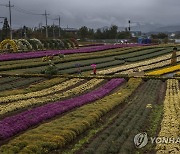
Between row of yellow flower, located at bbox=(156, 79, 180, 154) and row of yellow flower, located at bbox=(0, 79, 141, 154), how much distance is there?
384 centimetres

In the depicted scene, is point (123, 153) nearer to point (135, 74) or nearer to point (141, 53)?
point (135, 74)

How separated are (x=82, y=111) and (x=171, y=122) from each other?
18.2ft

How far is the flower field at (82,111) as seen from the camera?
15.3 meters

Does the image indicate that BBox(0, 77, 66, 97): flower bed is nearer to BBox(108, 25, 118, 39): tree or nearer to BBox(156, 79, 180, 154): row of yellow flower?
BBox(156, 79, 180, 154): row of yellow flower

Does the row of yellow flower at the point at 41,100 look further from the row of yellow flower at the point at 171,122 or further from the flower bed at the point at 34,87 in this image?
the row of yellow flower at the point at 171,122

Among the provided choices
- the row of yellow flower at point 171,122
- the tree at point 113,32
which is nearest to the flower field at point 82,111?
the row of yellow flower at point 171,122

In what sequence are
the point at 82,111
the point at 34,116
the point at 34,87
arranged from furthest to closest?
the point at 34,87 < the point at 82,111 < the point at 34,116

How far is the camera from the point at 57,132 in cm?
1656

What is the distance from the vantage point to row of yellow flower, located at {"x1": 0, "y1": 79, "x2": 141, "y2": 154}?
47.0ft

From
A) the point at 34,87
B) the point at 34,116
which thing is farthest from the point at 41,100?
the point at 34,87

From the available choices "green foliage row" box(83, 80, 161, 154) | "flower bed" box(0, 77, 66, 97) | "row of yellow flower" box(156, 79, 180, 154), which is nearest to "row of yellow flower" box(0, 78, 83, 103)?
"flower bed" box(0, 77, 66, 97)

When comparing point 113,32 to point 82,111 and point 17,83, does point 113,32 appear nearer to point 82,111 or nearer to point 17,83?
point 17,83

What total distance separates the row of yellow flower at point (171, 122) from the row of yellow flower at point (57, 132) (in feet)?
12.6

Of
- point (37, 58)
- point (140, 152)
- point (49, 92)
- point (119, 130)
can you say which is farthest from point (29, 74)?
point (140, 152)
